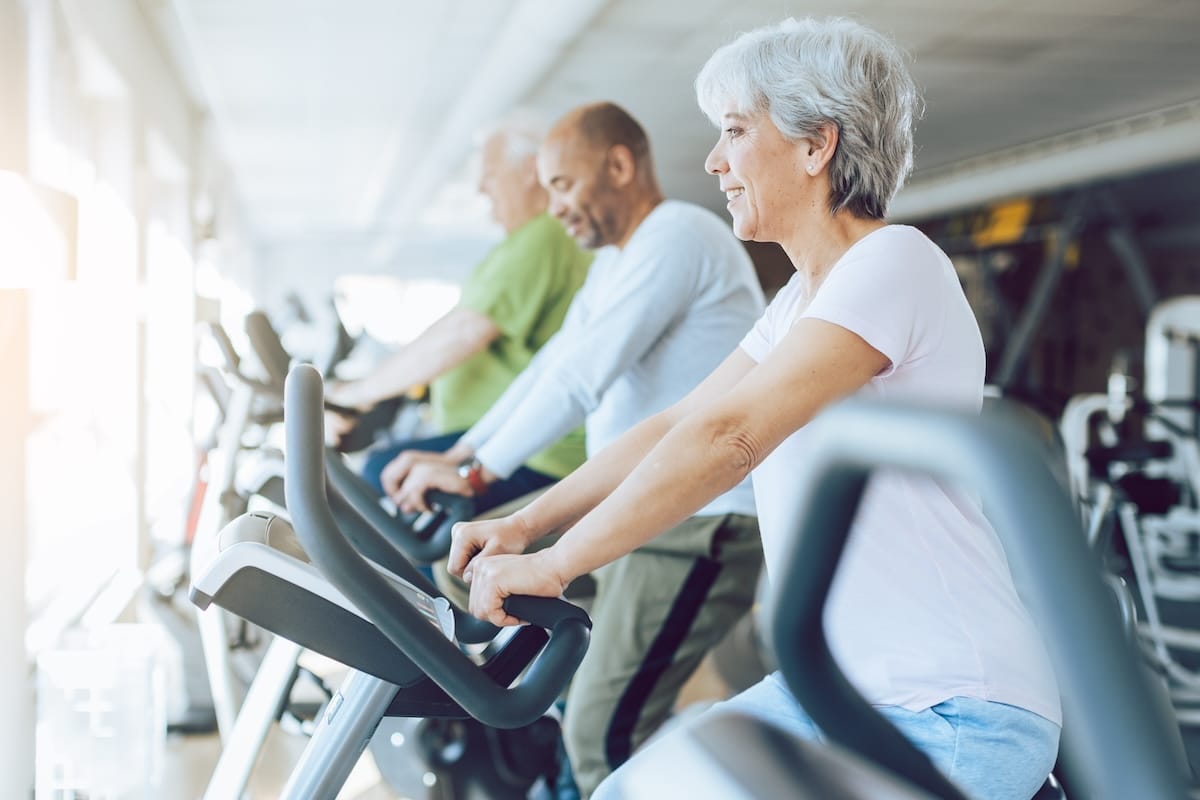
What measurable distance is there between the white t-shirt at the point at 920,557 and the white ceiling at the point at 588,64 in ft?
9.99

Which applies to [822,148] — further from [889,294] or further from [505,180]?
[505,180]

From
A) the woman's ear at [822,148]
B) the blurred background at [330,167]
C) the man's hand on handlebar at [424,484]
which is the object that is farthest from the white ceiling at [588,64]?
the woman's ear at [822,148]

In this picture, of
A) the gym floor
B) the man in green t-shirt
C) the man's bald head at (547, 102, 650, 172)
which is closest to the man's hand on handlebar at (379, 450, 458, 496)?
the man in green t-shirt

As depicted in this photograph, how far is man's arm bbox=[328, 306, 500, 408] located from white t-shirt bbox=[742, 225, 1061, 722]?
4.99 ft

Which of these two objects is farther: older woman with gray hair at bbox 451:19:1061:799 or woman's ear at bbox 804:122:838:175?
woman's ear at bbox 804:122:838:175

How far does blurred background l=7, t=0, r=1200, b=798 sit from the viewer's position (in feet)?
9.12

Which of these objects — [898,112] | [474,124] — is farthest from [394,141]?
[898,112]

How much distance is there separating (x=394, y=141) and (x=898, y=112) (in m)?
8.69

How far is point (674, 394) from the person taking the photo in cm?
195

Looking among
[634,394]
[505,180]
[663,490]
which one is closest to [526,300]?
[505,180]

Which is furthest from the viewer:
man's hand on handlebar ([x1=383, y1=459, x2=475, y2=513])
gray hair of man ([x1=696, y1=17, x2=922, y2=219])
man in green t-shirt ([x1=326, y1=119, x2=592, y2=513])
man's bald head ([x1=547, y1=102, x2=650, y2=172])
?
man in green t-shirt ([x1=326, y1=119, x2=592, y2=513])

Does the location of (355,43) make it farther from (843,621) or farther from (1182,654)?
(843,621)

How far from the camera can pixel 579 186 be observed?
2.07m

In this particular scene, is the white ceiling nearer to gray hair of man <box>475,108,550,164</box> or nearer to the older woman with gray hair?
gray hair of man <box>475,108,550,164</box>
